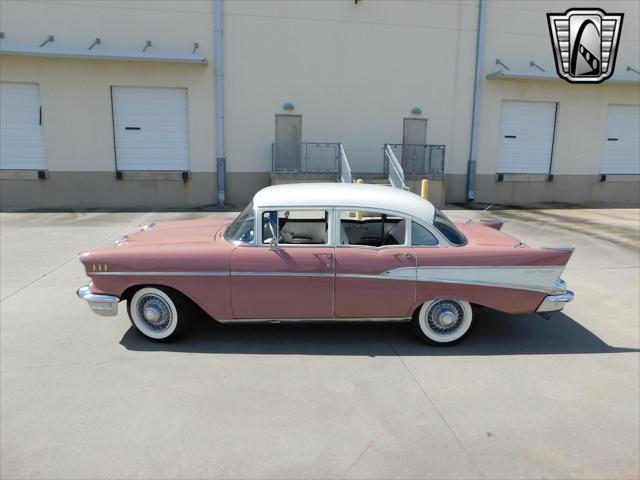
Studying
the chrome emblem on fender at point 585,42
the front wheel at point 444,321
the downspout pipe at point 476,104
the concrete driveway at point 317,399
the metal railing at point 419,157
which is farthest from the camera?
the downspout pipe at point 476,104

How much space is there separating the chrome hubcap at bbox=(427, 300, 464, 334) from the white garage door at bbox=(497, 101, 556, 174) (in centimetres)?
1373

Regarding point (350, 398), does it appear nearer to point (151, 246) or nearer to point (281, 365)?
point (281, 365)

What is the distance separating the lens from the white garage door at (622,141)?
57.0 feet

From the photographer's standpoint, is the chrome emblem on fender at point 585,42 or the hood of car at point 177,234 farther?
the chrome emblem on fender at point 585,42

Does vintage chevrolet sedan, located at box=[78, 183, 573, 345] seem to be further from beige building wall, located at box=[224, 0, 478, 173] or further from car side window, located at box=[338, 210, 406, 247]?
beige building wall, located at box=[224, 0, 478, 173]

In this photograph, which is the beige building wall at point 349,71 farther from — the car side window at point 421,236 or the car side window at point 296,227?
the car side window at point 421,236

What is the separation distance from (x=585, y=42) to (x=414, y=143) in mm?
6152

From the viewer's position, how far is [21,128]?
1435 cm

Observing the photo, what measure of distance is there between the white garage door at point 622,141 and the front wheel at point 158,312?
18.0 m

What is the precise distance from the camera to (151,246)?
4527mm

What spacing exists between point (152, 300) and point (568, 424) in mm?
3587

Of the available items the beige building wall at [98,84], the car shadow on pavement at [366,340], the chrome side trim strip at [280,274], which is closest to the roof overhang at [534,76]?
the beige building wall at [98,84]

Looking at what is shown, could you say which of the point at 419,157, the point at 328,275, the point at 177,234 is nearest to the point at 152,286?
the point at 177,234

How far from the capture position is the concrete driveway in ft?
9.58
